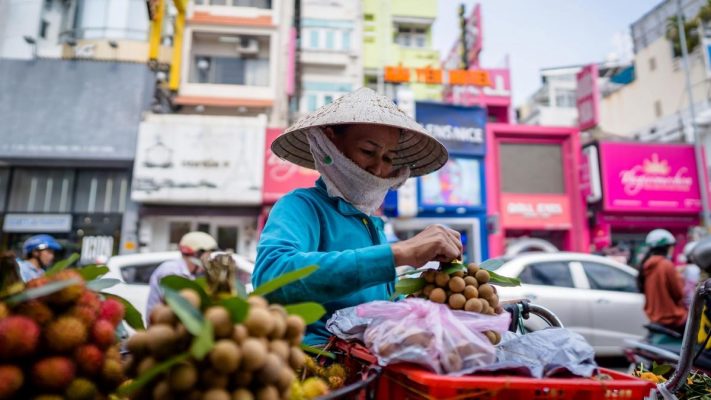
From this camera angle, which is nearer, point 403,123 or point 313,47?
point 403,123

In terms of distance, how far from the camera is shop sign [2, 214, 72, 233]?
1310 centimetres

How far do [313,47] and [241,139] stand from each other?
5.48 meters

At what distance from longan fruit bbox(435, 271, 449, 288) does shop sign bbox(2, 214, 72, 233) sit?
14786 millimetres

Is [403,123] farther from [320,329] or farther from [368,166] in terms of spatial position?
[320,329]

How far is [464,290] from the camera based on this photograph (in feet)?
4.17

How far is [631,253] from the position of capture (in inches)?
584

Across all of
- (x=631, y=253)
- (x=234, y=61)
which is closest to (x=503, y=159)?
(x=631, y=253)

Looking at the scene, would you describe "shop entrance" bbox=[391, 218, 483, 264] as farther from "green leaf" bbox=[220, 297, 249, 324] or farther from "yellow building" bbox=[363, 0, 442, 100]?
"green leaf" bbox=[220, 297, 249, 324]

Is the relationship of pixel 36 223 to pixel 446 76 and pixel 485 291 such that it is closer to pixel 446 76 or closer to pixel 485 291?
pixel 446 76

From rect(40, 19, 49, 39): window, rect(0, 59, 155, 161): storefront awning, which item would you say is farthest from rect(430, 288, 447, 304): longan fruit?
rect(40, 19, 49, 39): window

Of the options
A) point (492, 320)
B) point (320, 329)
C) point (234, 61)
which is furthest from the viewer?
point (234, 61)

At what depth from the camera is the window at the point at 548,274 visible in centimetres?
592

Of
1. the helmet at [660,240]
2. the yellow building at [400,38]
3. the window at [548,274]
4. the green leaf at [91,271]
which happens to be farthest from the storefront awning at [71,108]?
the green leaf at [91,271]

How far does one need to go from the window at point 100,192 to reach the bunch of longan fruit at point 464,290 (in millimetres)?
14596
